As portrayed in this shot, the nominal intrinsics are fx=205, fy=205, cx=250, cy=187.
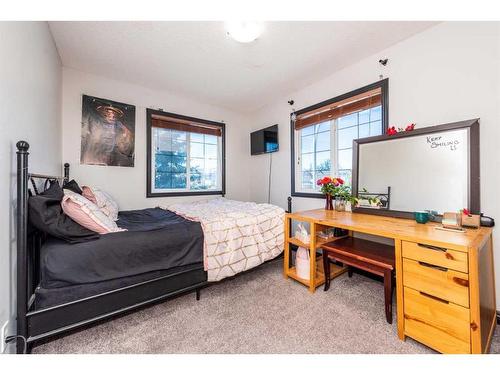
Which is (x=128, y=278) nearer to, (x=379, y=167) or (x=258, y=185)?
(x=379, y=167)

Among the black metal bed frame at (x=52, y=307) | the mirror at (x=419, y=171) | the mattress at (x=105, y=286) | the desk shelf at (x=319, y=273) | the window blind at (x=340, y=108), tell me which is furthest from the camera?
the window blind at (x=340, y=108)

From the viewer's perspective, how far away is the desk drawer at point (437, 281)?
1.09 metres

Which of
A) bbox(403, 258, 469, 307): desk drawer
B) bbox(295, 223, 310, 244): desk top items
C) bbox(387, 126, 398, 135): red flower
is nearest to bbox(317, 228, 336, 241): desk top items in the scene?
bbox(295, 223, 310, 244): desk top items

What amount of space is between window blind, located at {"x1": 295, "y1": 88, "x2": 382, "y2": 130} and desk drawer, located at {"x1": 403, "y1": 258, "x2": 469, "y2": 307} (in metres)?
1.75

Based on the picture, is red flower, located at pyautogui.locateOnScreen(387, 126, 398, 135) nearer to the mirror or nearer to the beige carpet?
the mirror

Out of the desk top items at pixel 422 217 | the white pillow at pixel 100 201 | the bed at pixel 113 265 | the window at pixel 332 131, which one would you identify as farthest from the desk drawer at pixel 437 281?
the white pillow at pixel 100 201

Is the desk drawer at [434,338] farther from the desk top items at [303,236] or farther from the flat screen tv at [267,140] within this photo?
the flat screen tv at [267,140]

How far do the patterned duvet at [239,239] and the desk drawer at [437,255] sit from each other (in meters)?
1.19

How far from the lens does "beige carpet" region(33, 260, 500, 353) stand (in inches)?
50.6

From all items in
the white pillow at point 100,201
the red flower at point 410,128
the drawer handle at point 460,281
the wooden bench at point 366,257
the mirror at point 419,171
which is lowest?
the wooden bench at point 366,257

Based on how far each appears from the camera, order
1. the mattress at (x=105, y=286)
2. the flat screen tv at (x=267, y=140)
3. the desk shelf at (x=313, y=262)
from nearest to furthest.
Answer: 1. the mattress at (x=105, y=286)
2. the desk shelf at (x=313, y=262)
3. the flat screen tv at (x=267, y=140)

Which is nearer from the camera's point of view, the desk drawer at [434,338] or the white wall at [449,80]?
the desk drawer at [434,338]

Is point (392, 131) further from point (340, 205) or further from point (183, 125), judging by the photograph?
point (183, 125)

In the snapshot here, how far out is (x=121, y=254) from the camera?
142 cm
